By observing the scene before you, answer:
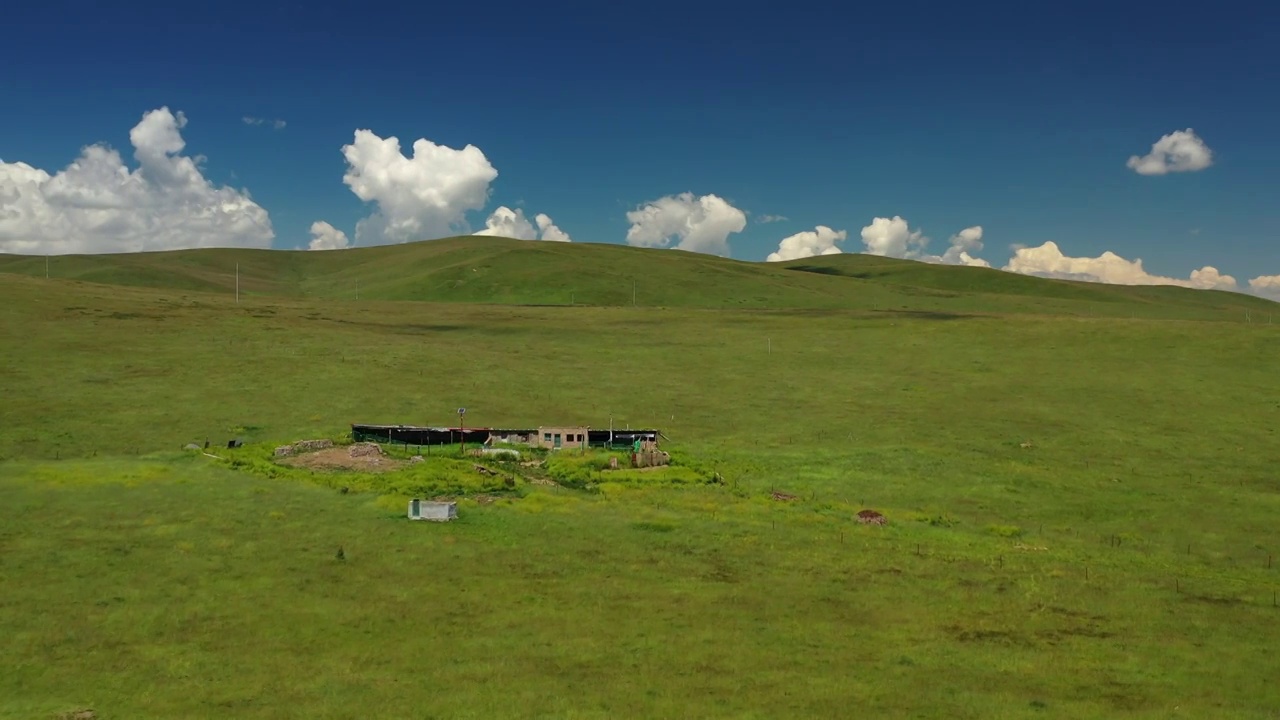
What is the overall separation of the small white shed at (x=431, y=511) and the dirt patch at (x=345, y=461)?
11566 millimetres

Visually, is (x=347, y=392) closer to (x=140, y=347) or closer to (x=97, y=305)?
(x=140, y=347)

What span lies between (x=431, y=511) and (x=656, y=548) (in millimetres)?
11749

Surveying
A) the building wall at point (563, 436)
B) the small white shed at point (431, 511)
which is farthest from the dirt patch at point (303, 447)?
the small white shed at point (431, 511)

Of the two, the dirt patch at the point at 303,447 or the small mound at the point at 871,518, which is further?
the dirt patch at the point at 303,447

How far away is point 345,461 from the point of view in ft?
187

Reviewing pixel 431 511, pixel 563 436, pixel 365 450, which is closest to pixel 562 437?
pixel 563 436

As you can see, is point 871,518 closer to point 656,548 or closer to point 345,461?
point 656,548

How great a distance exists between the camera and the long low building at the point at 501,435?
6469 cm

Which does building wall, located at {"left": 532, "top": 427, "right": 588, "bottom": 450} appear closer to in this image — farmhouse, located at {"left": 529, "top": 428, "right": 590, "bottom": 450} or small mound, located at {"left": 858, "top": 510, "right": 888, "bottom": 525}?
farmhouse, located at {"left": 529, "top": 428, "right": 590, "bottom": 450}

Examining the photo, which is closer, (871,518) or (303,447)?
(871,518)

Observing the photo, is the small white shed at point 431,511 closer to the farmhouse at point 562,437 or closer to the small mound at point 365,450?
the small mound at point 365,450

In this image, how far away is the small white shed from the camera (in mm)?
43906

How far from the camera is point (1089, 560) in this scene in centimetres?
4150

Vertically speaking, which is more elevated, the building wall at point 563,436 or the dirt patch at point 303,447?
the building wall at point 563,436
